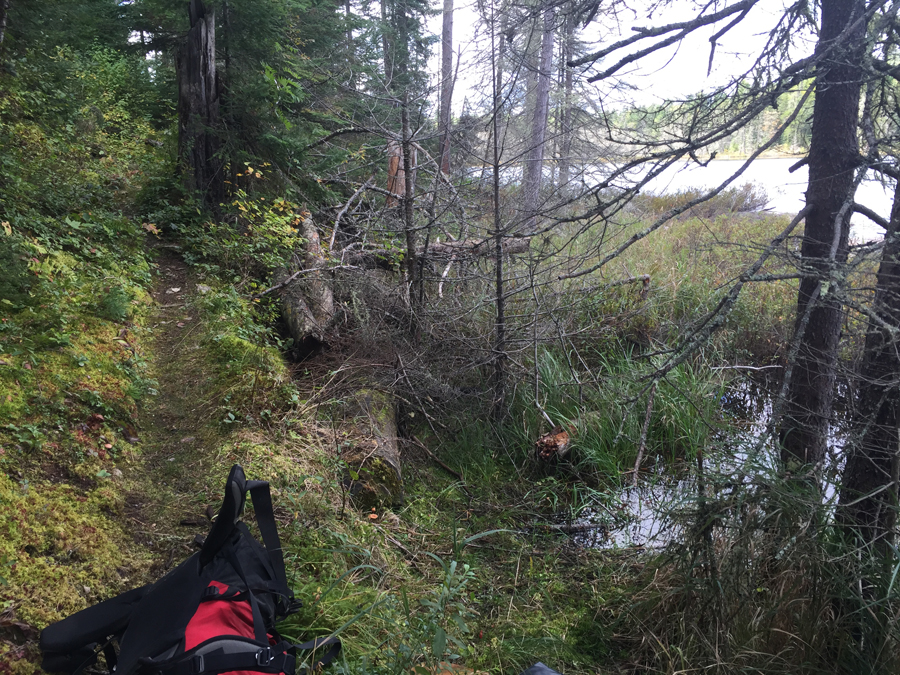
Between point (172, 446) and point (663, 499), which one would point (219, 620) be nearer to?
point (172, 446)

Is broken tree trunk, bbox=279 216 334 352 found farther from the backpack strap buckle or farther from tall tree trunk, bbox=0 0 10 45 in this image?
the backpack strap buckle

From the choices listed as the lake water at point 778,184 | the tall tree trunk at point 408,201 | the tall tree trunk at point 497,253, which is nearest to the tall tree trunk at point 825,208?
the lake water at point 778,184

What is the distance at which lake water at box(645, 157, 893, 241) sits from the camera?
10.4ft

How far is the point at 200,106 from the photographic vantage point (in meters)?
6.18

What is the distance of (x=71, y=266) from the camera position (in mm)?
4711

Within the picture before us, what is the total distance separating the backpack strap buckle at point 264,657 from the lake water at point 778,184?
3.01 metres

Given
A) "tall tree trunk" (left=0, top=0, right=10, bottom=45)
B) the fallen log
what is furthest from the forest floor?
"tall tree trunk" (left=0, top=0, right=10, bottom=45)

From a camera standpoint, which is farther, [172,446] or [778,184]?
[778,184]

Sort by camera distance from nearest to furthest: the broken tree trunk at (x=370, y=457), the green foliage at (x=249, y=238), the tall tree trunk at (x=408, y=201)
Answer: the broken tree trunk at (x=370, y=457) → the tall tree trunk at (x=408, y=201) → the green foliage at (x=249, y=238)

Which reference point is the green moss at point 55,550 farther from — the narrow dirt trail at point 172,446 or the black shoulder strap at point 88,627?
the black shoulder strap at point 88,627

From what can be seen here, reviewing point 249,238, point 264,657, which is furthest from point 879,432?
point 249,238

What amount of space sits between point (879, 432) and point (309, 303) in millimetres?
4550

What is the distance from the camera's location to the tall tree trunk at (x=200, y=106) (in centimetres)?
600

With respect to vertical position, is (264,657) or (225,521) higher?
(225,521)
